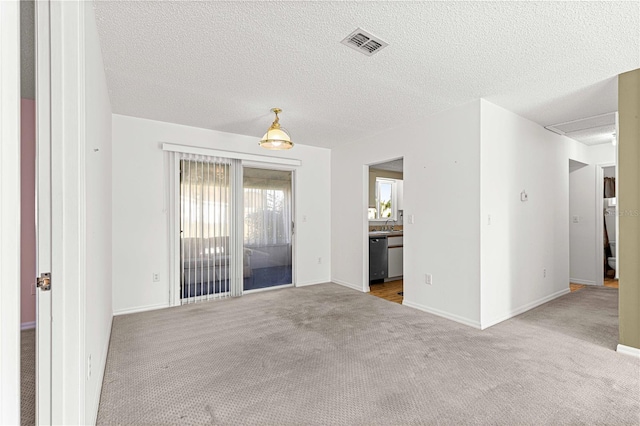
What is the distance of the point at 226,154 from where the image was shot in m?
4.50

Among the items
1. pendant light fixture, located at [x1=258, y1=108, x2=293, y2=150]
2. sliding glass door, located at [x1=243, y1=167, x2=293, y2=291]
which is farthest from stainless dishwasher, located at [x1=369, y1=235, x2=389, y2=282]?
pendant light fixture, located at [x1=258, y1=108, x2=293, y2=150]

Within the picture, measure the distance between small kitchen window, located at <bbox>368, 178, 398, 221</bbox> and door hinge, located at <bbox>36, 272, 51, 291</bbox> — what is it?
5774 mm

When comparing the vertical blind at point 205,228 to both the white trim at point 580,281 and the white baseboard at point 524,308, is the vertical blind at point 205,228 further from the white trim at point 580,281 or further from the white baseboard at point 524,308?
the white trim at point 580,281

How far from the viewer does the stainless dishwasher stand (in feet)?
17.7

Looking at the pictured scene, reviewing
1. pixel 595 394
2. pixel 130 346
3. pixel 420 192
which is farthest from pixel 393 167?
pixel 130 346

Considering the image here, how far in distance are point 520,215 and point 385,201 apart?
3.24 meters

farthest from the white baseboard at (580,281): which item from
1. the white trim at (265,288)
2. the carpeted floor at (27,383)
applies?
the carpeted floor at (27,383)

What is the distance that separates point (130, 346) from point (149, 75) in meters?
2.51

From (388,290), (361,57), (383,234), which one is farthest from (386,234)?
(361,57)

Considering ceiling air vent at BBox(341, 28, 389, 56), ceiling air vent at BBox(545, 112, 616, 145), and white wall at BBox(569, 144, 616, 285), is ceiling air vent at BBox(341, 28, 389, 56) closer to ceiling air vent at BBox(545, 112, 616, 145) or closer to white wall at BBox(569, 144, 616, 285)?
ceiling air vent at BBox(545, 112, 616, 145)

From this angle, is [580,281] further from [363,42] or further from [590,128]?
[363,42]

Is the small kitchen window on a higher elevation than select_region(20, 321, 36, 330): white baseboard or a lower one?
higher

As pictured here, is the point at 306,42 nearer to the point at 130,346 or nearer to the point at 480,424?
the point at 480,424

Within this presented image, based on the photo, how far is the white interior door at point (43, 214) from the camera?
133cm
